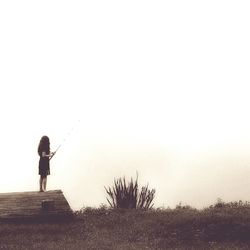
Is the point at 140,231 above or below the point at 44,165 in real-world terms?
below

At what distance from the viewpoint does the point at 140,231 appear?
14352mm

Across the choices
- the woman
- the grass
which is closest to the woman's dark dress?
the woman

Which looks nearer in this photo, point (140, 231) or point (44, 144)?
point (140, 231)

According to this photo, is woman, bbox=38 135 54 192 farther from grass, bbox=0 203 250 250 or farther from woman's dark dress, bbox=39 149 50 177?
grass, bbox=0 203 250 250

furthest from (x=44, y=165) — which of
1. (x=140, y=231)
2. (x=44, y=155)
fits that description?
(x=140, y=231)

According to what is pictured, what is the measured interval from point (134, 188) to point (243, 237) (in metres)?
7.83

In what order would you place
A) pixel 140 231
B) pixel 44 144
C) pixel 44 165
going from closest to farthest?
pixel 140 231
pixel 44 144
pixel 44 165

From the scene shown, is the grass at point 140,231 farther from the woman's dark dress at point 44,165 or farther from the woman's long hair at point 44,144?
the woman's long hair at point 44,144

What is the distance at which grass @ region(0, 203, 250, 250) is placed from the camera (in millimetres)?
12391

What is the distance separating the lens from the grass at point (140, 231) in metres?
12.4

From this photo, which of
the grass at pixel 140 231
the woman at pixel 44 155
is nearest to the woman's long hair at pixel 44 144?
the woman at pixel 44 155

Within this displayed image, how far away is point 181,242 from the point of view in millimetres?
12656

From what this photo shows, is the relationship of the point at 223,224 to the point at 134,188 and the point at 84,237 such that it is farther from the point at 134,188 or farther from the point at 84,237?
the point at 134,188

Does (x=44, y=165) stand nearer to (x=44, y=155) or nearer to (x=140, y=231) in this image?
(x=44, y=155)
